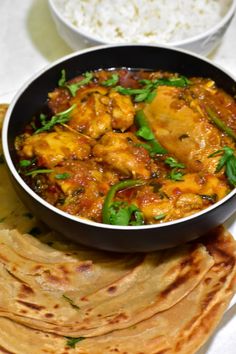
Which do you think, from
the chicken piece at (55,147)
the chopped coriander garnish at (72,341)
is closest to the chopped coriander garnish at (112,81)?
the chicken piece at (55,147)

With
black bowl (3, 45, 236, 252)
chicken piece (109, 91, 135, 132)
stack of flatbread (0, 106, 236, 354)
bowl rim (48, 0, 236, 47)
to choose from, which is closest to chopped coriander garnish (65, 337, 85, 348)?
stack of flatbread (0, 106, 236, 354)

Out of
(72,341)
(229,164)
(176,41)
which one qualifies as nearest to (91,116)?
(229,164)

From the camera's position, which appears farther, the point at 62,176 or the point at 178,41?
the point at 178,41

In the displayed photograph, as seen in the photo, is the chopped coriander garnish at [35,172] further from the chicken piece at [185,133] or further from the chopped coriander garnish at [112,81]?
the chopped coriander garnish at [112,81]

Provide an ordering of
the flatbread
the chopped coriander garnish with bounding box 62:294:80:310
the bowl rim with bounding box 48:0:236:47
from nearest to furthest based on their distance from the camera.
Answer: the flatbread < the chopped coriander garnish with bounding box 62:294:80:310 < the bowl rim with bounding box 48:0:236:47

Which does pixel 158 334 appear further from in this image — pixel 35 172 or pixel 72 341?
pixel 35 172

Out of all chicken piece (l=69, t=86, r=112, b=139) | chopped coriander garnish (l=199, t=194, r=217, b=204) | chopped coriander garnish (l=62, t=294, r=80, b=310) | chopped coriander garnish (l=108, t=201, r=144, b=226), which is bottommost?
chopped coriander garnish (l=62, t=294, r=80, b=310)

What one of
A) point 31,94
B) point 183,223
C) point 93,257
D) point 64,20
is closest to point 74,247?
point 93,257

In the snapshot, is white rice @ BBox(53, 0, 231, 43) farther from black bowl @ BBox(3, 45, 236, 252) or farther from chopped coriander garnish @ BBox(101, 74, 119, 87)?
chopped coriander garnish @ BBox(101, 74, 119, 87)
